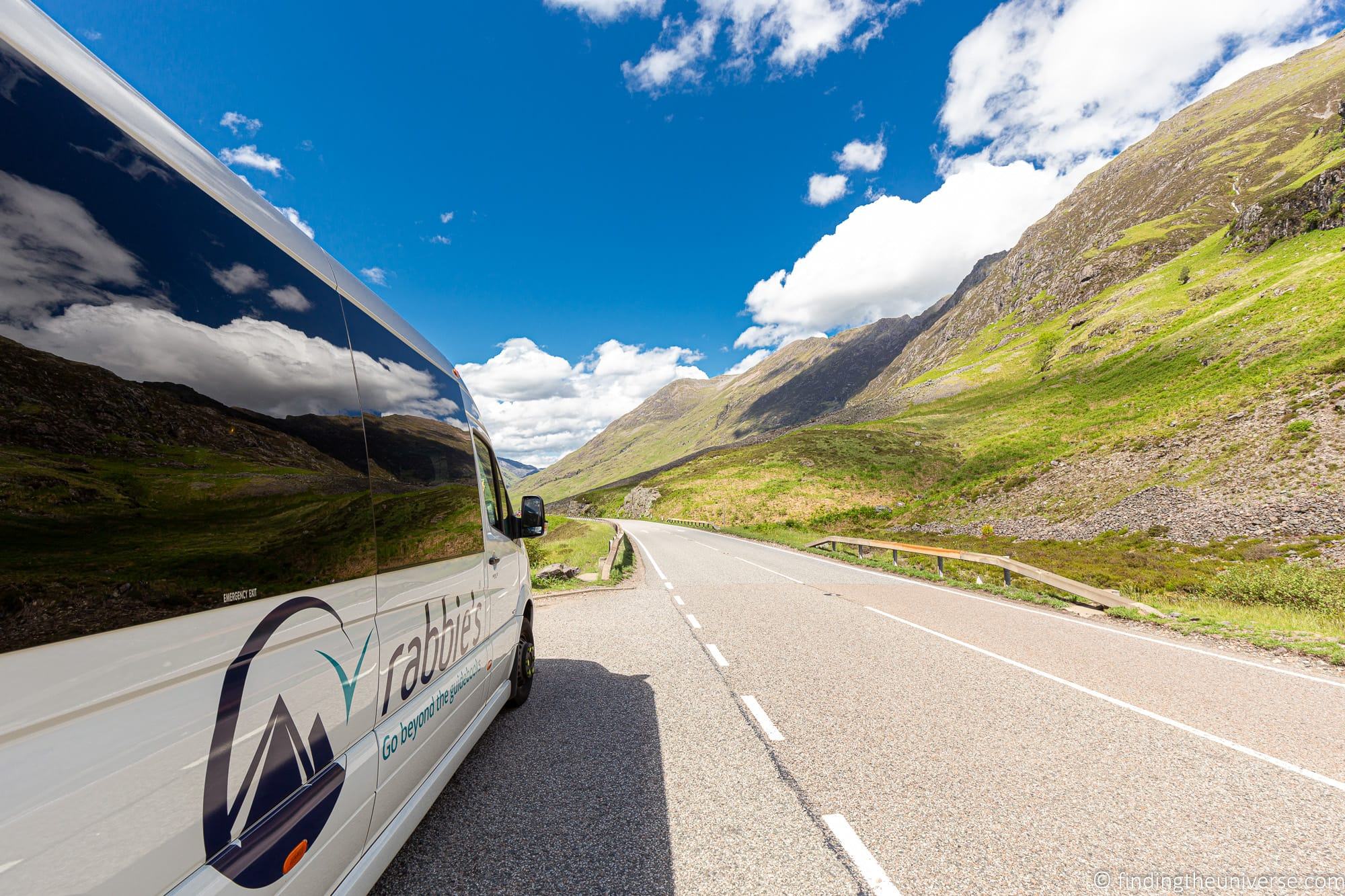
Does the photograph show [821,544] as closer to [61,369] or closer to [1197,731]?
[1197,731]

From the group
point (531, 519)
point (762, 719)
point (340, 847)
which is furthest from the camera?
point (531, 519)

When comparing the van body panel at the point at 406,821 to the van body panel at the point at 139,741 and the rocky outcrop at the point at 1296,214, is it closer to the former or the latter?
the van body panel at the point at 139,741

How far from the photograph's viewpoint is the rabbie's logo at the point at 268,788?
5.61ft

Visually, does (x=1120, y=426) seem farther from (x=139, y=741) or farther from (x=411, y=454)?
(x=139, y=741)

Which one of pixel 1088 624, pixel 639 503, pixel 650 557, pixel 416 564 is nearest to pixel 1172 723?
pixel 1088 624

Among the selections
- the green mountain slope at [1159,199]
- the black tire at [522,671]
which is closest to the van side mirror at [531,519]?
the black tire at [522,671]

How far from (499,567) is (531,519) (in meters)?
0.57

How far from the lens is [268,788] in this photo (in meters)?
1.91

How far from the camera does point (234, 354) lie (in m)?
2.03

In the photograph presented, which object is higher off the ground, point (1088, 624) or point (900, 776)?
point (900, 776)

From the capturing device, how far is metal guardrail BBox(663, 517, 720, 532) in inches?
1737

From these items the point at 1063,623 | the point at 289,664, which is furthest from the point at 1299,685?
the point at 289,664

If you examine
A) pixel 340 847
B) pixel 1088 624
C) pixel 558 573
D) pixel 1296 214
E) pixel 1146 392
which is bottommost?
pixel 1088 624

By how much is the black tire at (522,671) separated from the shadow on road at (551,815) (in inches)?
7.2
